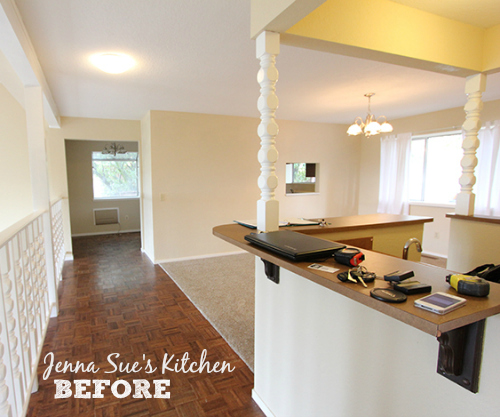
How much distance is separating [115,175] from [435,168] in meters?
6.51

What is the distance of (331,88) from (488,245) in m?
2.11

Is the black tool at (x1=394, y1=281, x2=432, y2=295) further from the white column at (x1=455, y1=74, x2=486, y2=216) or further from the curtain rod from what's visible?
the curtain rod

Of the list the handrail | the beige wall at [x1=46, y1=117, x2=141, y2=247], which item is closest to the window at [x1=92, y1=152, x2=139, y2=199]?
the beige wall at [x1=46, y1=117, x2=141, y2=247]

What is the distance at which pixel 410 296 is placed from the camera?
0.82 metres

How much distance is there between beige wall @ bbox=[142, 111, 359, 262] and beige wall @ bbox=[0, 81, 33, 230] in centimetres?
165

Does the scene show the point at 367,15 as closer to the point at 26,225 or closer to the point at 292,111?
the point at 26,225

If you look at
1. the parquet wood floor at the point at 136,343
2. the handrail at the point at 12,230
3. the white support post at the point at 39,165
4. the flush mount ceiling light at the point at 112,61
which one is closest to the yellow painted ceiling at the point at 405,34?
the flush mount ceiling light at the point at 112,61

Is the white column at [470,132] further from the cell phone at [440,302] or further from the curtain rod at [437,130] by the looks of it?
the curtain rod at [437,130]

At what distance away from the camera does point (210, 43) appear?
2232 millimetres

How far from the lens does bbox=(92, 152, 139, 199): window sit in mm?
7082

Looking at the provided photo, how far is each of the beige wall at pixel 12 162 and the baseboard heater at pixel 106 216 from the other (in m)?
2.53

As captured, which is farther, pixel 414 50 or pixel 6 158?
pixel 6 158

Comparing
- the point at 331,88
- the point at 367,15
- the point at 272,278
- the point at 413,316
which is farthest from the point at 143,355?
the point at 331,88

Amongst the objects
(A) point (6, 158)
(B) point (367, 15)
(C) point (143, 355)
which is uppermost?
(B) point (367, 15)
